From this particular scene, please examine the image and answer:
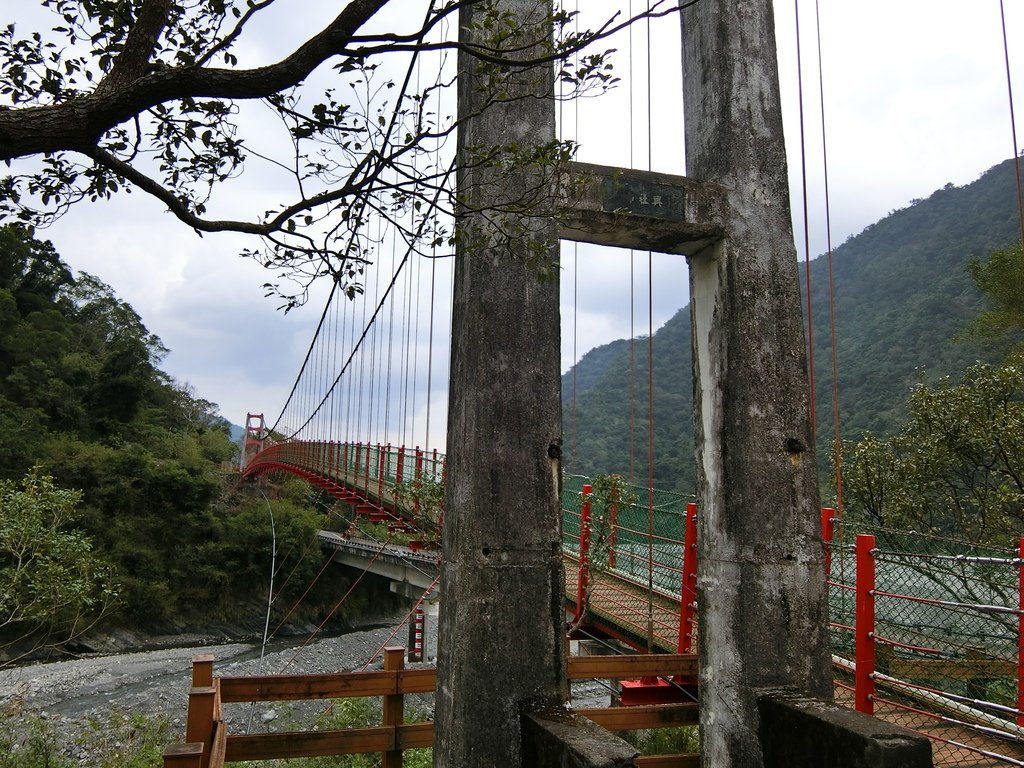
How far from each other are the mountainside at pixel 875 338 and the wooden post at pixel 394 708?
569cm

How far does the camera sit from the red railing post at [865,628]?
2629mm

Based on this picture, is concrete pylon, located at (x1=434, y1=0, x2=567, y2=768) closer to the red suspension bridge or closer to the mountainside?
the red suspension bridge

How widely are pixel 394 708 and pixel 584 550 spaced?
224 centimetres

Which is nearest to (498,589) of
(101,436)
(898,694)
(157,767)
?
(898,694)

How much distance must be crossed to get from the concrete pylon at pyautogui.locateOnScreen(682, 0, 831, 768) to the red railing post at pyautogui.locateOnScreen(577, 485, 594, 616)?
2173mm

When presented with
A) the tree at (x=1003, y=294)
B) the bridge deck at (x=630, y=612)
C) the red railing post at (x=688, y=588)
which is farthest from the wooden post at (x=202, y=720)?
the tree at (x=1003, y=294)

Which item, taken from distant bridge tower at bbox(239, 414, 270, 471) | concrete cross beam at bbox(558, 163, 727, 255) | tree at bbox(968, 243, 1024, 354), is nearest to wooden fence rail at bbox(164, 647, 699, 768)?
concrete cross beam at bbox(558, 163, 727, 255)

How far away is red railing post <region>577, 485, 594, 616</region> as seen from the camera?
15.0 ft

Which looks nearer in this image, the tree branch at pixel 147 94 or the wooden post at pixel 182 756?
the tree branch at pixel 147 94

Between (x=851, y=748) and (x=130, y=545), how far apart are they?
2011cm

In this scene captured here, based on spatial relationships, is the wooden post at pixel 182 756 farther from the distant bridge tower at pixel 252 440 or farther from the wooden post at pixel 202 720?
the distant bridge tower at pixel 252 440

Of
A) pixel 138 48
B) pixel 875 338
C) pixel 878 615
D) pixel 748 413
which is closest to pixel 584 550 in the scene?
pixel 878 615

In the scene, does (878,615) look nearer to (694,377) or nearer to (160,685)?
(694,377)

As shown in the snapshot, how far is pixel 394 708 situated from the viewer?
8.94 feet
